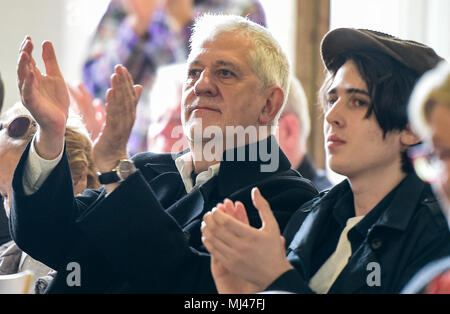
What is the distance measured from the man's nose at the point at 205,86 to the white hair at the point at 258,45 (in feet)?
0.31

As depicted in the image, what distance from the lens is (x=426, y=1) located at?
352cm

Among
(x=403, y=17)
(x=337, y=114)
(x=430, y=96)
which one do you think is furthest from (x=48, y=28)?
(x=430, y=96)

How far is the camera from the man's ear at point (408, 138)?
56.4 inches

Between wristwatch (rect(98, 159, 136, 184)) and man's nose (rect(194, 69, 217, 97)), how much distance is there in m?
0.29

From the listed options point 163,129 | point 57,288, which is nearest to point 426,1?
point 163,129

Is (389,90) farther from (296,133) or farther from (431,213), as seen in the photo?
(296,133)

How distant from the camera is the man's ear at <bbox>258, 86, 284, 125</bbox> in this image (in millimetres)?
1813

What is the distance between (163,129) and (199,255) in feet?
3.75

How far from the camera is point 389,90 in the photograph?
1429mm

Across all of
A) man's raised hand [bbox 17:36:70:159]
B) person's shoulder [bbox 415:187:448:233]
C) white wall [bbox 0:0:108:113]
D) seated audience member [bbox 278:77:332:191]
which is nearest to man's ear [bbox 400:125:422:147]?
person's shoulder [bbox 415:187:448:233]

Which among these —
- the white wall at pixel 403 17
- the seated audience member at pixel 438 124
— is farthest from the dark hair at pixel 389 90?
the white wall at pixel 403 17

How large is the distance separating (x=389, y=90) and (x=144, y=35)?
2339 millimetres

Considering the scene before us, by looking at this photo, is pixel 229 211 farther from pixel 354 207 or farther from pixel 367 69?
pixel 367 69

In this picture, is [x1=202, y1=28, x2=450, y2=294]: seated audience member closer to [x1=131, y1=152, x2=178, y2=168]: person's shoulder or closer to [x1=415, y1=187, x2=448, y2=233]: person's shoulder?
[x1=415, y1=187, x2=448, y2=233]: person's shoulder
